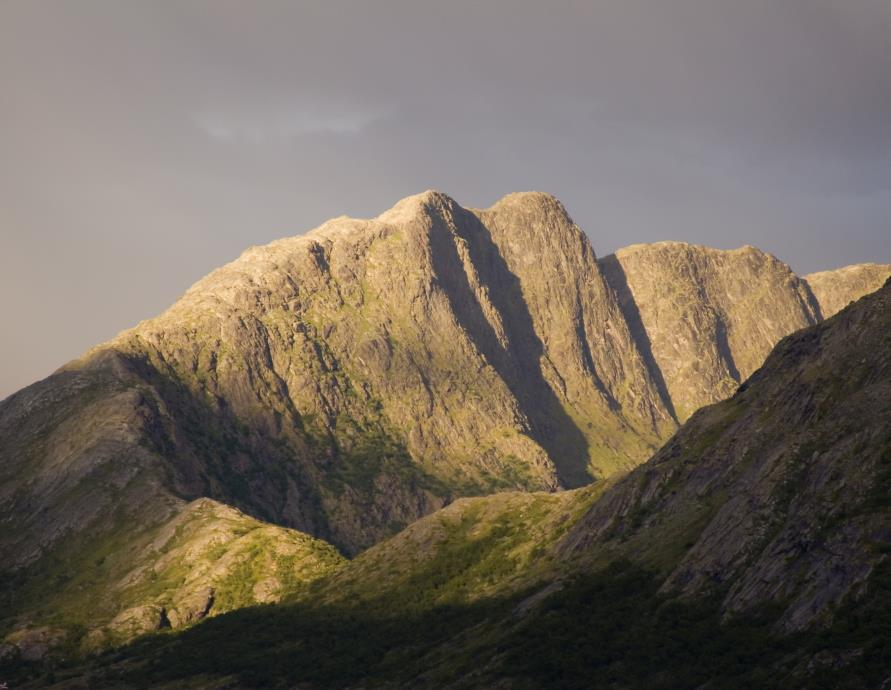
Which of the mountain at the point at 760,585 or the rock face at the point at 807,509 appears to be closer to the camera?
the mountain at the point at 760,585

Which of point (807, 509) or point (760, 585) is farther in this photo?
point (807, 509)

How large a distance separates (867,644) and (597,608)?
220 ft

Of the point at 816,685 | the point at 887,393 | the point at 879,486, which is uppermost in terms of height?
the point at 887,393

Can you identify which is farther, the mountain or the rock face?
the rock face

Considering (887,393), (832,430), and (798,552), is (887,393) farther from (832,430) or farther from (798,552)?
(798,552)

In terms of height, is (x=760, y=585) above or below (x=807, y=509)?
below

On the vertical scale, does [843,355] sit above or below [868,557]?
above

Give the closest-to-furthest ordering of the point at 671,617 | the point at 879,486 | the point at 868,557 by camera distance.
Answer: the point at 868,557
the point at 879,486
the point at 671,617

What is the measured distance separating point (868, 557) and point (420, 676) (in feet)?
301

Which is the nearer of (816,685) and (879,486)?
(816,685)

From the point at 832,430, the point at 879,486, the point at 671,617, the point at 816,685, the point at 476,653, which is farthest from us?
the point at 476,653

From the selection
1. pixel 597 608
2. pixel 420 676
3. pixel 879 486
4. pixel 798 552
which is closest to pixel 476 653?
pixel 420 676

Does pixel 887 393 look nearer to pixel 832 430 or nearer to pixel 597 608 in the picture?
pixel 832 430

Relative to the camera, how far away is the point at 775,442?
193m
